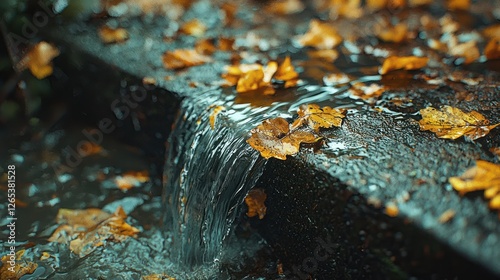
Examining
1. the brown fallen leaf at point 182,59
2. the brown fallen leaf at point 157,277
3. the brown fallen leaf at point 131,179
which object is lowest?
the brown fallen leaf at point 157,277

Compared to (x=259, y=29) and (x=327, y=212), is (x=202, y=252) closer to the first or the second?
(x=327, y=212)

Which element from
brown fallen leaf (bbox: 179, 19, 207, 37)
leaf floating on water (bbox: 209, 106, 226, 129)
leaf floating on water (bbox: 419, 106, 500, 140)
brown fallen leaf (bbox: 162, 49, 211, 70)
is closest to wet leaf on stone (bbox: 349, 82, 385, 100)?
leaf floating on water (bbox: 419, 106, 500, 140)

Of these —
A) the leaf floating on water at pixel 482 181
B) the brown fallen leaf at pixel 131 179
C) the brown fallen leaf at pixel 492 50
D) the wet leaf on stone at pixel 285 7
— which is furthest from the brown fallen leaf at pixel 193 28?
the leaf floating on water at pixel 482 181

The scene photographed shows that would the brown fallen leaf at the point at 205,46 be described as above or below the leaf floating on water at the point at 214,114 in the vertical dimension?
above

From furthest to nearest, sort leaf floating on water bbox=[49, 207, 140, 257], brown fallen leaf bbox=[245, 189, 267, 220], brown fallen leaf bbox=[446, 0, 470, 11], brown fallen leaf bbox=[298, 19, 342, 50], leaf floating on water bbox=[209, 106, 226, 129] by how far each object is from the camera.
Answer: brown fallen leaf bbox=[446, 0, 470, 11] → brown fallen leaf bbox=[298, 19, 342, 50] → leaf floating on water bbox=[49, 207, 140, 257] → leaf floating on water bbox=[209, 106, 226, 129] → brown fallen leaf bbox=[245, 189, 267, 220]

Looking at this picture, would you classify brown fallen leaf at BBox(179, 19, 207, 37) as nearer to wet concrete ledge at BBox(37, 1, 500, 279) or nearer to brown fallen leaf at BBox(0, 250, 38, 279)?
wet concrete ledge at BBox(37, 1, 500, 279)

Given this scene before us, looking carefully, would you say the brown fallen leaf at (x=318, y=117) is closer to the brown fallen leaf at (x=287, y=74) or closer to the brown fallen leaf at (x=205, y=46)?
the brown fallen leaf at (x=287, y=74)
